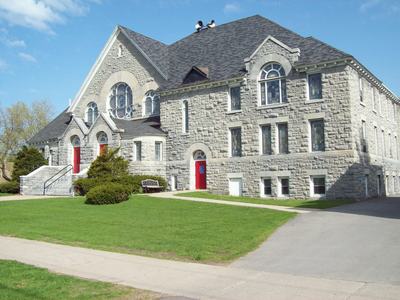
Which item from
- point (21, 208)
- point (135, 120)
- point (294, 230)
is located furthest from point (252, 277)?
point (135, 120)

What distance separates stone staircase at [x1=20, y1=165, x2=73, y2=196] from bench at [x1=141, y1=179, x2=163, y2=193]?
5621mm

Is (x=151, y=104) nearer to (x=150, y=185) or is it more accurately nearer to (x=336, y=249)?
(x=150, y=185)

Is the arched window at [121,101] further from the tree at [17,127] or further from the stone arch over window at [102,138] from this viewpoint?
the tree at [17,127]

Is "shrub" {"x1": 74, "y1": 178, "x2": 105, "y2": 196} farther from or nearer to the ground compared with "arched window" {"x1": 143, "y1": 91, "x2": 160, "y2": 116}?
nearer to the ground

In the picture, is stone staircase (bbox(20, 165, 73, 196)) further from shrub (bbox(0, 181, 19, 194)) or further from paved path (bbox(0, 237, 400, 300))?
paved path (bbox(0, 237, 400, 300))

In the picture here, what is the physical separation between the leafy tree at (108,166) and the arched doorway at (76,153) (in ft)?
25.9

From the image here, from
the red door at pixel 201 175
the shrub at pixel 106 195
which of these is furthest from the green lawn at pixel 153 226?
the red door at pixel 201 175

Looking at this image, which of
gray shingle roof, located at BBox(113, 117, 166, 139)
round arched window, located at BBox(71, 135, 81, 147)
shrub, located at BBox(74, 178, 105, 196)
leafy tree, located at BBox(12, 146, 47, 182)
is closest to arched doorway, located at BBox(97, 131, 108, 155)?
gray shingle roof, located at BBox(113, 117, 166, 139)

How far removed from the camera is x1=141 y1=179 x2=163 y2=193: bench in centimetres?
2977

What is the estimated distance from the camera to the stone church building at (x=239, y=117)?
2594 cm

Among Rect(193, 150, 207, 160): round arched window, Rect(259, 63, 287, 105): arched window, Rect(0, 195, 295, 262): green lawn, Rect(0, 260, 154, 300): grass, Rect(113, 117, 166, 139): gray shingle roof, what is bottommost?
Rect(0, 260, 154, 300): grass

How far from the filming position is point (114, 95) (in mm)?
38031

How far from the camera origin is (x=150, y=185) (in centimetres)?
3000

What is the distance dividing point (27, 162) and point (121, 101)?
9.50 metres
